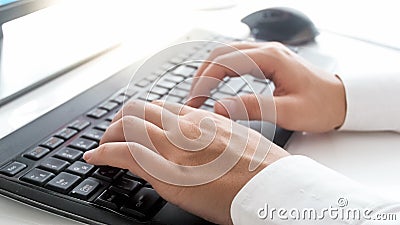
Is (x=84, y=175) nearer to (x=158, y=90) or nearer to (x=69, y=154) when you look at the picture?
(x=69, y=154)

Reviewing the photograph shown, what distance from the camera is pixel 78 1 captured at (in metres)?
0.71

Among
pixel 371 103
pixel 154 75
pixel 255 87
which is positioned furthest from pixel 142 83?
pixel 371 103

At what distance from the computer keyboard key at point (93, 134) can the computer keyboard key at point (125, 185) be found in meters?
0.06

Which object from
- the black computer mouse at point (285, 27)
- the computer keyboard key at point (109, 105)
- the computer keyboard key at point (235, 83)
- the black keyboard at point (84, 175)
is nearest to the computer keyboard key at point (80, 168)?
the black keyboard at point (84, 175)

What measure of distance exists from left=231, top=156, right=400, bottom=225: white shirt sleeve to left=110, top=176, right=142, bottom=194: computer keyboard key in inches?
3.1

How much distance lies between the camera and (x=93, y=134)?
0.51 metres

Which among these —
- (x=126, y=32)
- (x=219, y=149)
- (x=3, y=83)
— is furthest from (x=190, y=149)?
(x=126, y=32)

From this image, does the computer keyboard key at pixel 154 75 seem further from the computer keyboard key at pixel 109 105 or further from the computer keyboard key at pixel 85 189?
the computer keyboard key at pixel 85 189

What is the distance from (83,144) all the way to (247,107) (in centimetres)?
16

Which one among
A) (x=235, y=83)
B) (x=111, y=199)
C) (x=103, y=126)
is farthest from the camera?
(x=235, y=83)

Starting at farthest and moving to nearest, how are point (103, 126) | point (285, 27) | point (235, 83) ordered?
point (285, 27)
point (235, 83)
point (103, 126)

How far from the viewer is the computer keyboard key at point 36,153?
469 millimetres

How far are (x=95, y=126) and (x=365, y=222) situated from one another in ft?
0.84

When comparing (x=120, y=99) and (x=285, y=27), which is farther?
(x=285, y=27)
